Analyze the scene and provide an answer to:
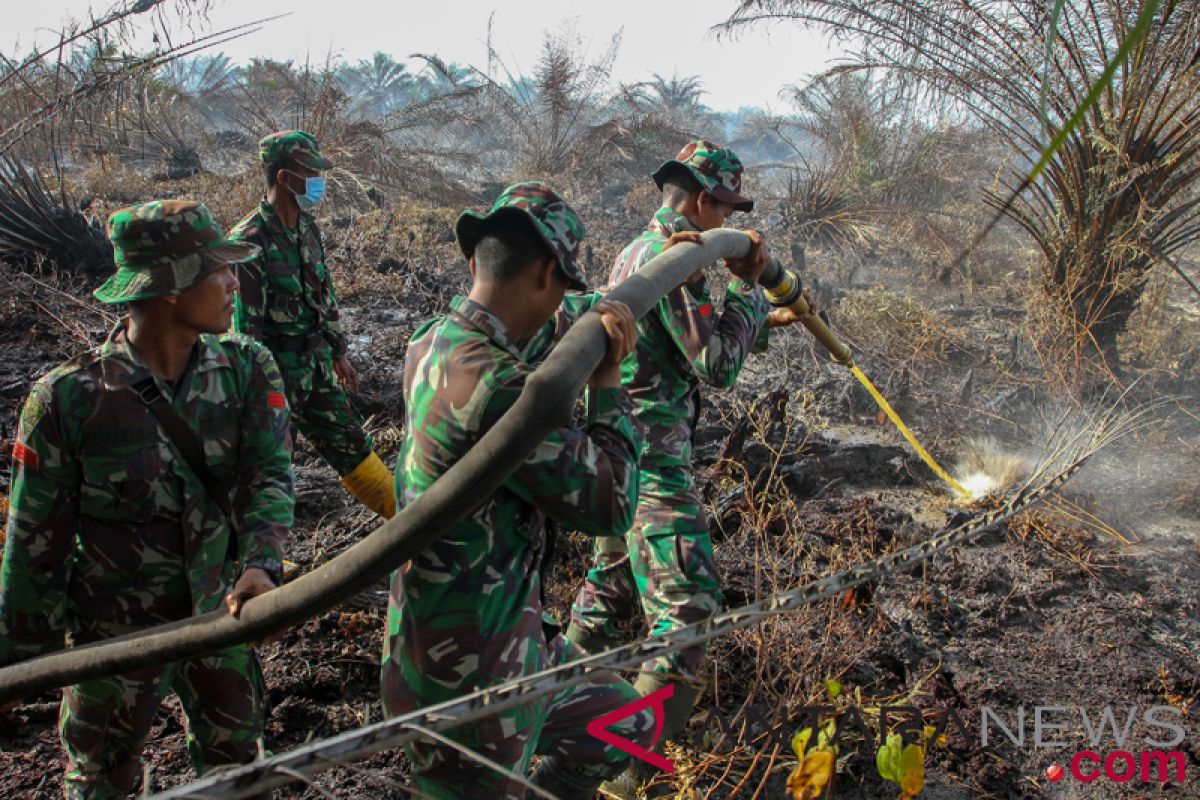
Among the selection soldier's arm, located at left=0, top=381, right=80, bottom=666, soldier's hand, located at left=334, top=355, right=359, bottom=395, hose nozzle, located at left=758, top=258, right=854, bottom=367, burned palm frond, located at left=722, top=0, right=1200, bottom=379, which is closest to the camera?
soldier's arm, located at left=0, top=381, right=80, bottom=666

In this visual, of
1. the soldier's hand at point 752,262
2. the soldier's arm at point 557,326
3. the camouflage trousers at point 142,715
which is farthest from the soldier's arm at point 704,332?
the camouflage trousers at point 142,715

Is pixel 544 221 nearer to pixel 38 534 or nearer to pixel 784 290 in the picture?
pixel 38 534

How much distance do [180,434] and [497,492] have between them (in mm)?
Answer: 856

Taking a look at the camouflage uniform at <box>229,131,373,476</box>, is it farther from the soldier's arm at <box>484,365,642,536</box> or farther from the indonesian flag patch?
the soldier's arm at <box>484,365,642,536</box>

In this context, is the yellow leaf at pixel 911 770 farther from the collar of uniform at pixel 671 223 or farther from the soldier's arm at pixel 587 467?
the collar of uniform at pixel 671 223

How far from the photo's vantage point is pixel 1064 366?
611 cm

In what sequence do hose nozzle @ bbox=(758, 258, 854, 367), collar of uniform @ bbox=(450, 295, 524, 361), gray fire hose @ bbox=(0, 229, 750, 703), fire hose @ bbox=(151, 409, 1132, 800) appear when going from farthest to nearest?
hose nozzle @ bbox=(758, 258, 854, 367), collar of uniform @ bbox=(450, 295, 524, 361), gray fire hose @ bbox=(0, 229, 750, 703), fire hose @ bbox=(151, 409, 1132, 800)

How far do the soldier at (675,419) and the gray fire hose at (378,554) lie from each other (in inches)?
48.4

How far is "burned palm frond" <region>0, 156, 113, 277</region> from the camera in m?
6.76

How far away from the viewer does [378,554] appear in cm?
125

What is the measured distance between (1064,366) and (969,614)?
3.28 metres

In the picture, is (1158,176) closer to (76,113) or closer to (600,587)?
(600,587)

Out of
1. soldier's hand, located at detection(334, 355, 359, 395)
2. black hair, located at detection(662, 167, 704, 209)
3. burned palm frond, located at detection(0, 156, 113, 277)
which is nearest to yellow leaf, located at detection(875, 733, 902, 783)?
black hair, located at detection(662, 167, 704, 209)

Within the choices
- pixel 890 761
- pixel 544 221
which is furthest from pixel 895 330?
pixel 544 221
